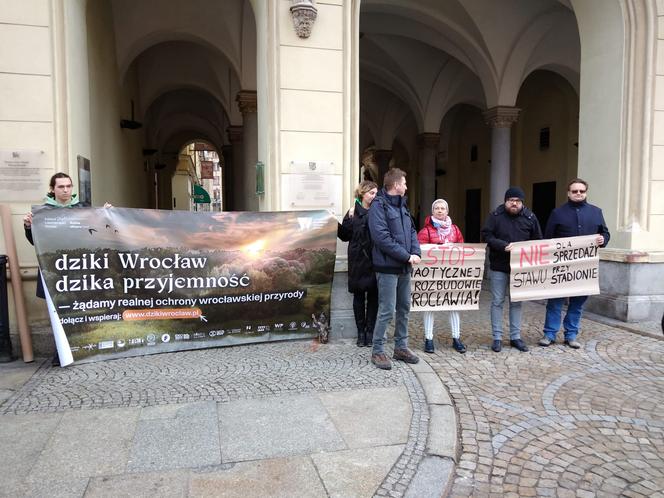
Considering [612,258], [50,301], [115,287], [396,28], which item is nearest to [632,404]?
[612,258]

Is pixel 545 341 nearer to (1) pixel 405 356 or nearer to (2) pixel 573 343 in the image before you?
(2) pixel 573 343

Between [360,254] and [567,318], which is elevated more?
[360,254]

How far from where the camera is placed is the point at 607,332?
21.1 feet

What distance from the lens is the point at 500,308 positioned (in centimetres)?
555

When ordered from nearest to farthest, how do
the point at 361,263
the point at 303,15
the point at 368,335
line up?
the point at 361,263, the point at 368,335, the point at 303,15

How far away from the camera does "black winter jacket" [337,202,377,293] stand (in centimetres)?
528

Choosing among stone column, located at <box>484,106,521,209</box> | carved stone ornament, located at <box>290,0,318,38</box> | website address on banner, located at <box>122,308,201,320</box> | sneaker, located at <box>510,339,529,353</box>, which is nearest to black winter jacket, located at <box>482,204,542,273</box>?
sneaker, located at <box>510,339,529,353</box>

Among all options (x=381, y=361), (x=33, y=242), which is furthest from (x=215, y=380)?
(x=33, y=242)

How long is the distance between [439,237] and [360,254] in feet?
3.13

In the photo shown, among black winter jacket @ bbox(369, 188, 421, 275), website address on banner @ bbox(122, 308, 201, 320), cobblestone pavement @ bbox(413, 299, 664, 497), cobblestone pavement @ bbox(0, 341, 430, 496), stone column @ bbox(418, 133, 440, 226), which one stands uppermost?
stone column @ bbox(418, 133, 440, 226)

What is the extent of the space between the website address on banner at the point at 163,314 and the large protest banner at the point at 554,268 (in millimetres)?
3596

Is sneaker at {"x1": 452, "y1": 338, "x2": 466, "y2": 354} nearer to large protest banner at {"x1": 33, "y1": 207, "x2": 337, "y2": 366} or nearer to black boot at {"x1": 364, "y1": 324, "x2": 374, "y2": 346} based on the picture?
black boot at {"x1": 364, "y1": 324, "x2": 374, "y2": 346}

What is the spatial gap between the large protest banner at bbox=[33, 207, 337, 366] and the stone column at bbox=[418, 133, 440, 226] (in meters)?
12.9

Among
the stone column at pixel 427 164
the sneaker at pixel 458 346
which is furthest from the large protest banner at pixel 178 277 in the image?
the stone column at pixel 427 164
